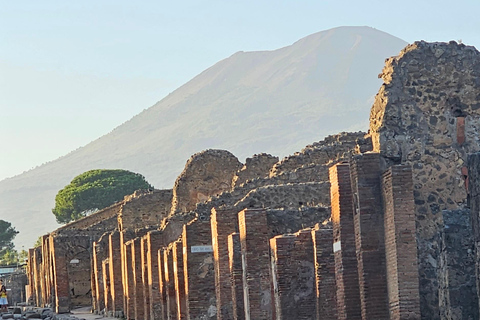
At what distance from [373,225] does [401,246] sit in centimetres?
92

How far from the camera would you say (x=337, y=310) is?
21.4 meters

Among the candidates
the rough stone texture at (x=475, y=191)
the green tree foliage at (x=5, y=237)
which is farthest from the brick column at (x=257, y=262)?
the green tree foliage at (x=5, y=237)

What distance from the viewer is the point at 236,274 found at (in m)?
26.9

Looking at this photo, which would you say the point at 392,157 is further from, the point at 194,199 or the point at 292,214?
the point at 194,199

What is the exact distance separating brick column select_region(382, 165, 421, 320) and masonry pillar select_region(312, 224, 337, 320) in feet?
8.44

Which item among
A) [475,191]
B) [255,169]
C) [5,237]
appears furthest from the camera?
[5,237]

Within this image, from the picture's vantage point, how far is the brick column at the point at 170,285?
3434cm

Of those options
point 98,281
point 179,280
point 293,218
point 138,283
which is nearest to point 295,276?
point 293,218

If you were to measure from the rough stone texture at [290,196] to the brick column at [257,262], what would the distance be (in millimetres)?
3239

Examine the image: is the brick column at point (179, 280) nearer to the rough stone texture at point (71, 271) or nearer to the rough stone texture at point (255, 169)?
the rough stone texture at point (255, 169)

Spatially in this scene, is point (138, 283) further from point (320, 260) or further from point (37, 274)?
point (37, 274)

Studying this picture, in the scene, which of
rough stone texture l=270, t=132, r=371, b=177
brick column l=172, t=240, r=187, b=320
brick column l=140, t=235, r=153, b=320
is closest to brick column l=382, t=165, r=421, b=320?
brick column l=172, t=240, r=187, b=320

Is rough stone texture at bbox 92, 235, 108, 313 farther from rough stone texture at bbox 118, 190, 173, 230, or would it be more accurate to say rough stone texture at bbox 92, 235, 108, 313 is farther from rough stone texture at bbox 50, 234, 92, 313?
rough stone texture at bbox 50, 234, 92, 313

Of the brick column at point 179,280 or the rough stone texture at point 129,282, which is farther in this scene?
the rough stone texture at point 129,282
